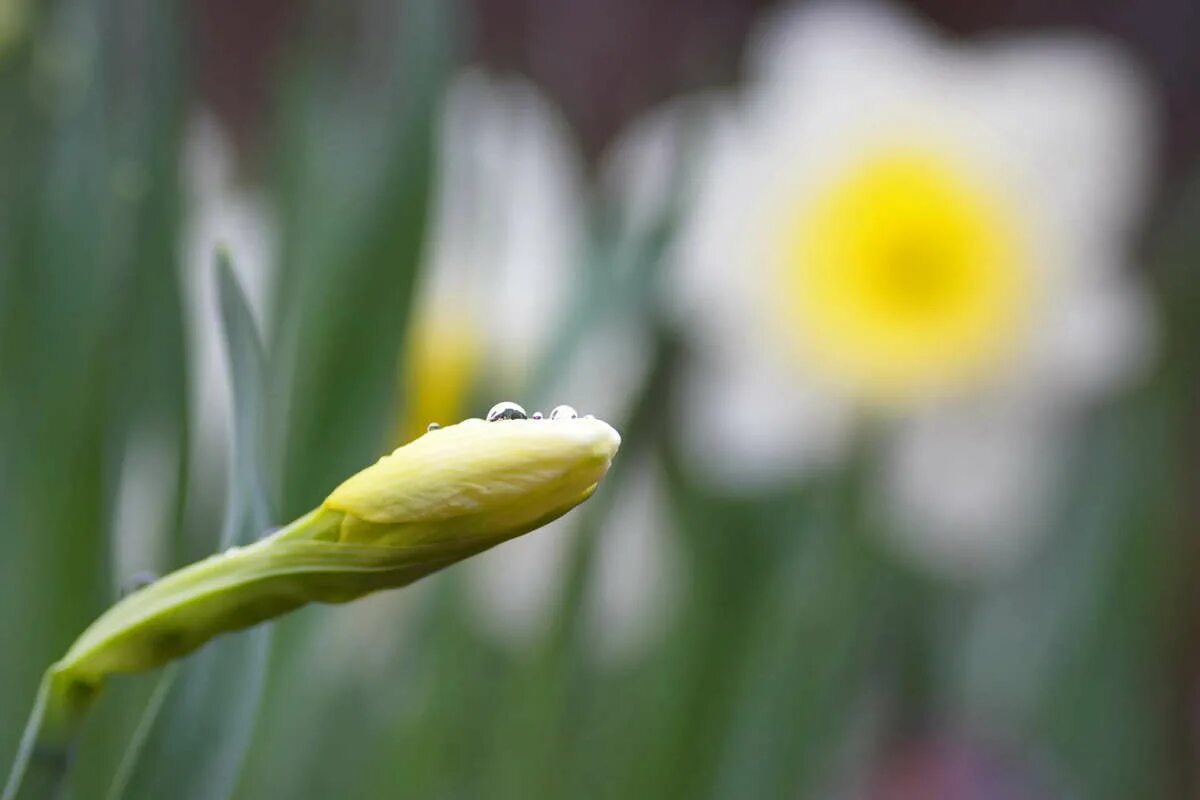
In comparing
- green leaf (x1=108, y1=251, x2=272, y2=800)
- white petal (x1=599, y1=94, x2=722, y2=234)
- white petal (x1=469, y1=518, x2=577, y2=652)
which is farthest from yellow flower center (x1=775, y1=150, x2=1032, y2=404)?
green leaf (x1=108, y1=251, x2=272, y2=800)

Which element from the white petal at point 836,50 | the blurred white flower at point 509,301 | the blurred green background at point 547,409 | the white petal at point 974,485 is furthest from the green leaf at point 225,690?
the white petal at point 836,50

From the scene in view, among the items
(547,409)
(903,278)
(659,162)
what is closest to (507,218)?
(659,162)

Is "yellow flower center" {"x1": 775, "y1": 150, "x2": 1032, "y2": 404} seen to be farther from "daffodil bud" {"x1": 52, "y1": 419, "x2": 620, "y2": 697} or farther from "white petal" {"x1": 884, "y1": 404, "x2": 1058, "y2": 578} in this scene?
"daffodil bud" {"x1": 52, "y1": 419, "x2": 620, "y2": 697}

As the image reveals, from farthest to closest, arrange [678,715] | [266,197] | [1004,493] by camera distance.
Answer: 1. [1004,493]
2. [266,197]
3. [678,715]

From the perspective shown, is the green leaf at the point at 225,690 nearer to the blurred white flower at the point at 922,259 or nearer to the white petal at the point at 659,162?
the white petal at the point at 659,162

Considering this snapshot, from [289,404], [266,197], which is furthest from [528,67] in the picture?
[289,404]

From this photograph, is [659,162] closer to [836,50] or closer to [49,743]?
[836,50]

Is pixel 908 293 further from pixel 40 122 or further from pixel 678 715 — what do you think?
pixel 40 122
